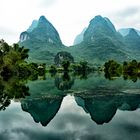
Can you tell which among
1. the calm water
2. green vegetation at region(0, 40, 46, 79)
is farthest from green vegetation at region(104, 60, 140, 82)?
the calm water

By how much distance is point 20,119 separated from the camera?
76.7 ft

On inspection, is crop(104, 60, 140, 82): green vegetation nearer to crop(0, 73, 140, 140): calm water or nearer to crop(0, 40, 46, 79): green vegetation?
crop(0, 40, 46, 79): green vegetation

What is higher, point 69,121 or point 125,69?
point 125,69

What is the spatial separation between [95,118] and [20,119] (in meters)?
5.53

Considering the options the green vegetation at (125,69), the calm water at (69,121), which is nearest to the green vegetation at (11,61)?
the green vegetation at (125,69)

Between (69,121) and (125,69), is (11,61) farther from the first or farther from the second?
(69,121)

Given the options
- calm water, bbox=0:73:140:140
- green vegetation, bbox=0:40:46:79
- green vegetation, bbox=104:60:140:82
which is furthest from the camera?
green vegetation, bbox=104:60:140:82

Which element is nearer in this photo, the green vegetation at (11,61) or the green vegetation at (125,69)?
the green vegetation at (11,61)

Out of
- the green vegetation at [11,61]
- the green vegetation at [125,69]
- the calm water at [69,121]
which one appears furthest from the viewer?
the green vegetation at [125,69]

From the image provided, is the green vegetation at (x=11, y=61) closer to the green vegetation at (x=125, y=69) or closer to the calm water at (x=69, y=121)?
the green vegetation at (x=125, y=69)

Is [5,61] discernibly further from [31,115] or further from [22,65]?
[31,115]

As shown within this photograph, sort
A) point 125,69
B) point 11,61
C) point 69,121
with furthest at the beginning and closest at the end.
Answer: point 125,69, point 11,61, point 69,121

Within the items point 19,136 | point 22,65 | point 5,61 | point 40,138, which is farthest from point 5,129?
point 22,65

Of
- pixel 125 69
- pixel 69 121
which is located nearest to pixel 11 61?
pixel 125 69
